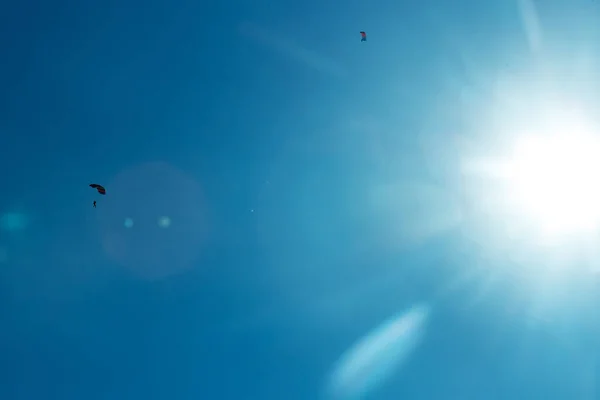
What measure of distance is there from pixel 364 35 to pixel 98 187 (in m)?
26.0

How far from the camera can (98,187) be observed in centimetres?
16400

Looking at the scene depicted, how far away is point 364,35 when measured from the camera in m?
164
